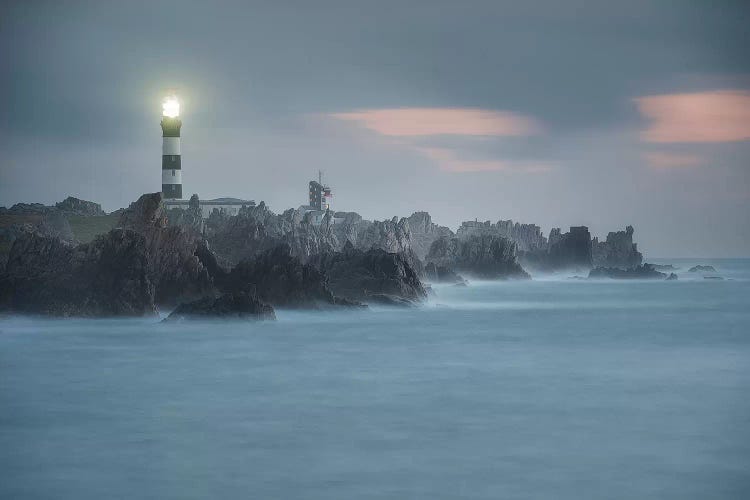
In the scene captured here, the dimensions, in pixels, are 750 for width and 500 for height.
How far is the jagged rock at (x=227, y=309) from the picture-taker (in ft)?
132

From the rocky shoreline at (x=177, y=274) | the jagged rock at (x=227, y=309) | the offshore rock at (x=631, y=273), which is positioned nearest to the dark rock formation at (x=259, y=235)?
the rocky shoreline at (x=177, y=274)

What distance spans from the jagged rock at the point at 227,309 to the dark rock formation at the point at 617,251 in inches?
4428

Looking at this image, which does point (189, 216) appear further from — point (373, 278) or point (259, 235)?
point (373, 278)

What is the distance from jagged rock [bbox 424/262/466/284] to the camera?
3570 inches

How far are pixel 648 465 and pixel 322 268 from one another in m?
39.8

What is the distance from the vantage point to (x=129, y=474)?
1706 cm

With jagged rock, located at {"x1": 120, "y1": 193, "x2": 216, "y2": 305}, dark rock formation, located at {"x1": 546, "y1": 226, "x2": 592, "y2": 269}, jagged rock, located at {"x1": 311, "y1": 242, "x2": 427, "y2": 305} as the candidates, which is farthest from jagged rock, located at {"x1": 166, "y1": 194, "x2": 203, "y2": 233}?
dark rock formation, located at {"x1": 546, "y1": 226, "x2": 592, "y2": 269}

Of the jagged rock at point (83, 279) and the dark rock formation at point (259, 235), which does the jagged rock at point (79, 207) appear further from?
the jagged rock at point (83, 279)

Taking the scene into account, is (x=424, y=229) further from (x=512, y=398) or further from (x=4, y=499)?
(x=4, y=499)

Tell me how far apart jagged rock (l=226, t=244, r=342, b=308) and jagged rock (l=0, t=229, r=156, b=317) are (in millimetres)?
4635

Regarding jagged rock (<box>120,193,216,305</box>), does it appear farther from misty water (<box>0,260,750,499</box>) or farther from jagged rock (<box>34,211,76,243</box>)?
jagged rock (<box>34,211,76,243</box>)

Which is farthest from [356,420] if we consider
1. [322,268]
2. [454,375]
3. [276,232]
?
[276,232]

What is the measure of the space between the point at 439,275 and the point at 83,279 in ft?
174

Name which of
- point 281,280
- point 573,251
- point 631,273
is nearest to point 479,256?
Answer: point 631,273
